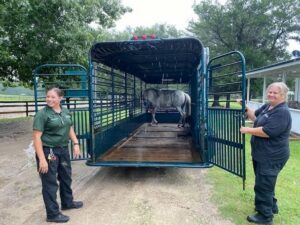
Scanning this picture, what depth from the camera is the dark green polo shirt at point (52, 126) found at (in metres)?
3.37

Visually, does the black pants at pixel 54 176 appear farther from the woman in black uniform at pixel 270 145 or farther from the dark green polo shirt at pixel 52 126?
the woman in black uniform at pixel 270 145

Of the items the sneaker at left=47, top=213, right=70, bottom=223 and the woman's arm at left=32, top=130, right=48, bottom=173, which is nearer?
the woman's arm at left=32, top=130, right=48, bottom=173

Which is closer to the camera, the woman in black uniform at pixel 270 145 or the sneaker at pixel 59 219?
the woman in black uniform at pixel 270 145

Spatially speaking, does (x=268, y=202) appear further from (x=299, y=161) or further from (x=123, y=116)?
(x=123, y=116)

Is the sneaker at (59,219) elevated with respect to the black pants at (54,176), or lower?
lower

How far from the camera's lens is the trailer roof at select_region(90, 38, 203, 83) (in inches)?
188

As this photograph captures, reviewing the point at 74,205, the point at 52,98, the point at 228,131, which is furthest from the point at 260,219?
the point at 52,98

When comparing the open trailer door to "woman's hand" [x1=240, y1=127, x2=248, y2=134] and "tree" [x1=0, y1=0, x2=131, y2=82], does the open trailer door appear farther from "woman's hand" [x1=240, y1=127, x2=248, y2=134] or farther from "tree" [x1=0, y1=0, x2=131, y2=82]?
"tree" [x1=0, y1=0, x2=131, y2=82]

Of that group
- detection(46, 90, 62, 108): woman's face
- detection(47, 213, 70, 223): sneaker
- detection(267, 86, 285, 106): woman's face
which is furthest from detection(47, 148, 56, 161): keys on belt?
detection(267, 86, 285, 106): woman's face

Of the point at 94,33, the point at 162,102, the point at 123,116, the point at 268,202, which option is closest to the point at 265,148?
the point at 268,202

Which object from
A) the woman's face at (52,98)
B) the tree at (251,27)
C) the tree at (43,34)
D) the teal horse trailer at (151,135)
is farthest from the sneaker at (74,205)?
the tree at (251,27)

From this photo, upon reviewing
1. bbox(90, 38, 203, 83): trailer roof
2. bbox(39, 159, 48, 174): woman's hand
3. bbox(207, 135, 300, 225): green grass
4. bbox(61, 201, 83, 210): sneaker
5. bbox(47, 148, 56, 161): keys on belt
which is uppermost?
bbox(90, 38, 203, 83): trailer roof

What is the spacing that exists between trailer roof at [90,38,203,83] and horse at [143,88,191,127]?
1.87 m

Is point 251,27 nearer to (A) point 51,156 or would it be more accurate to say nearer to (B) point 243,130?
(B) point 243,130
